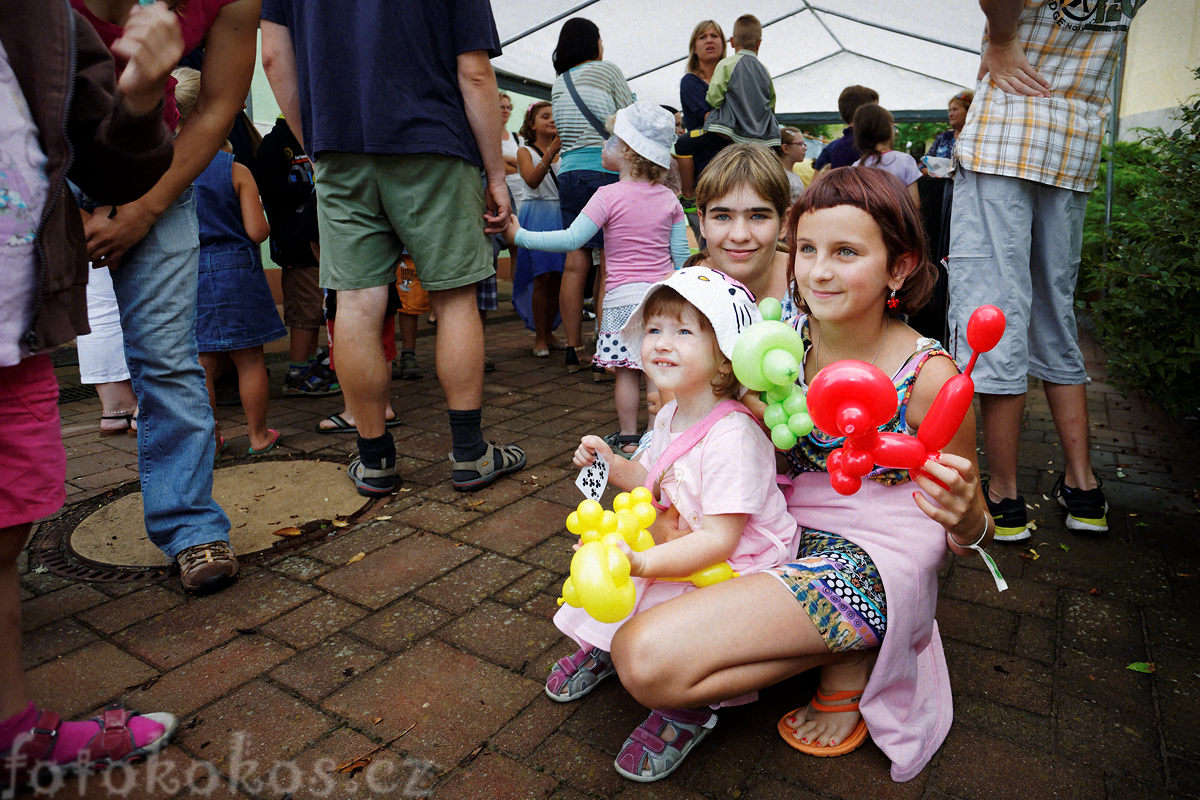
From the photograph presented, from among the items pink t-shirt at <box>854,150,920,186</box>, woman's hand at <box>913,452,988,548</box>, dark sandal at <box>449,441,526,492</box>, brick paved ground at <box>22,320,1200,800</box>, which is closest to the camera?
woman's hand at <box>913,452,988,548</box>

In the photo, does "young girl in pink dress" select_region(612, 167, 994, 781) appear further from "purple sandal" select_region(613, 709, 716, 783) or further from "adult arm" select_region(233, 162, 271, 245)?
"adult arm" select_region(233, 162, 271, 245)

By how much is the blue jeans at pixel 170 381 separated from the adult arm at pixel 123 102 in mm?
585

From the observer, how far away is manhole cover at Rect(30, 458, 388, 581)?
252cm

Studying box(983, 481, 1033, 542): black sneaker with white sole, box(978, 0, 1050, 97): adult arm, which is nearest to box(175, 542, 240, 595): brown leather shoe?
box(983, 481, 1033, 542): black sneaker with white sole

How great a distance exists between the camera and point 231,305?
11.7ft

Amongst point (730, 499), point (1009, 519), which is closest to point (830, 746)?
point (730, 499)

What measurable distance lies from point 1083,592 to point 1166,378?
910 millimetres

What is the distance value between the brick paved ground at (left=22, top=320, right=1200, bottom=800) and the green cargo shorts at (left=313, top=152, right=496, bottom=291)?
3.00ft

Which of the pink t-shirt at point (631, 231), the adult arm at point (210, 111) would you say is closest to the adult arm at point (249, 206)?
the adult arm at point (210, 111)

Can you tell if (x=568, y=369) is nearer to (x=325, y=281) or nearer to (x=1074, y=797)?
(x=325, y=281)

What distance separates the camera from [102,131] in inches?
59.6

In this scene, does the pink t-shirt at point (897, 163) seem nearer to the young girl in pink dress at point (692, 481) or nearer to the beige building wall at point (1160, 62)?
the beige building wall at point (1160, 62)

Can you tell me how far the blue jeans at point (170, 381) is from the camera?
86.8 inches

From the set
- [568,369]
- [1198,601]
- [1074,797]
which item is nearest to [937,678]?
[1074,797]
